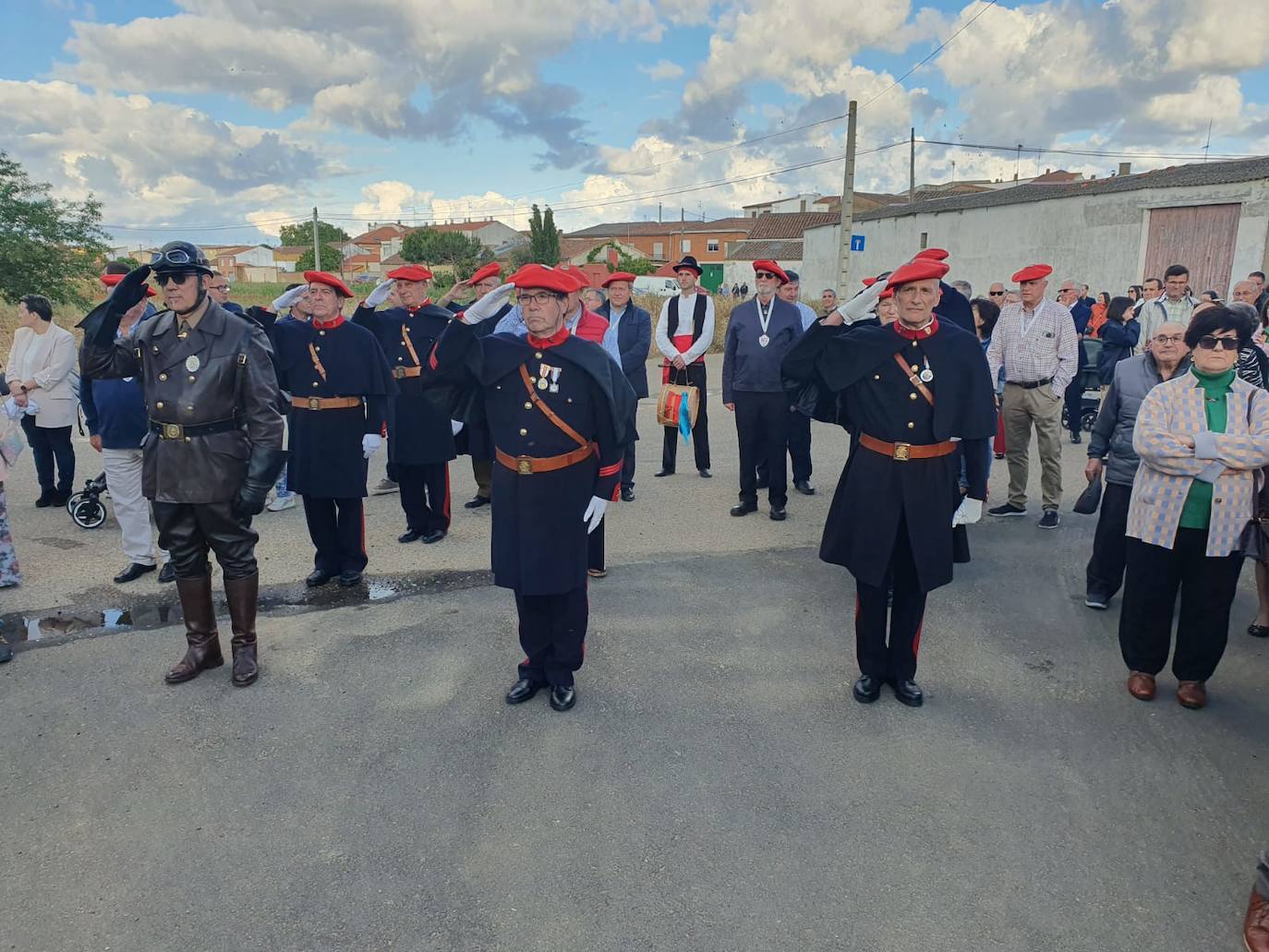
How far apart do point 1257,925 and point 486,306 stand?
11.8 feet

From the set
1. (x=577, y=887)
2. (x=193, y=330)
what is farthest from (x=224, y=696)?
(x=577, y=887)

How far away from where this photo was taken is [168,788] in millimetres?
3449

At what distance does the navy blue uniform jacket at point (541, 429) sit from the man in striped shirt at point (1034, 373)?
4.55 meters

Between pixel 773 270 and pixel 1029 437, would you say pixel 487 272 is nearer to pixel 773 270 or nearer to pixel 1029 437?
pixel 773 270

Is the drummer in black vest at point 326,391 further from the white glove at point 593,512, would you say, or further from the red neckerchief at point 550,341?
the white glove at point 593,512

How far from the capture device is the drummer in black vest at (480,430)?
517cm

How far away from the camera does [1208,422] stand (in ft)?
12.8

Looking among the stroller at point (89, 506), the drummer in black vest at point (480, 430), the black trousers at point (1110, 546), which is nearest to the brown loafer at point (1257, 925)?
the black trousers at point (1110, 546)

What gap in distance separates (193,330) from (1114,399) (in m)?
5.00

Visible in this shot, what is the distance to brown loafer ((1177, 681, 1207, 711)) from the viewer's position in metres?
4.14

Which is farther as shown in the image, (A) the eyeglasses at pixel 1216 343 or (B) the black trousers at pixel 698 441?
(B) the black trousers at pixel 698 441

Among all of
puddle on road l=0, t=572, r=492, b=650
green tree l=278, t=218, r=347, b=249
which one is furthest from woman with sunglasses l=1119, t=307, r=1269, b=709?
green tree l=278, t=218, r=347, b=249

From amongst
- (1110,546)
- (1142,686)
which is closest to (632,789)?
(1142,686)

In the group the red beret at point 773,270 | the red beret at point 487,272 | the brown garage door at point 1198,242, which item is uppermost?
the brown garage door at point 1198,242
